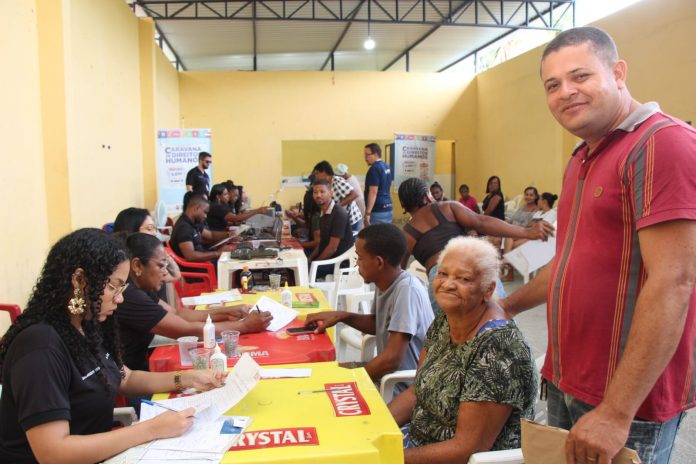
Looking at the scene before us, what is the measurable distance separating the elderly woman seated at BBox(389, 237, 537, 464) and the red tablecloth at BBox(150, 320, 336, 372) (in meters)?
0.52

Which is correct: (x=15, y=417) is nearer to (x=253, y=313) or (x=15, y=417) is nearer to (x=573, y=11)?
(x=253, y=313)

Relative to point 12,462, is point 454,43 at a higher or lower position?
higher

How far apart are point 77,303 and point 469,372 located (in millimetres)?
1140

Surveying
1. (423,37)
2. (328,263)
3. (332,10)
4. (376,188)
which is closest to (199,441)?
(328,263)

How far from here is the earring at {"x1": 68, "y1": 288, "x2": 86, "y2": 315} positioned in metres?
1.56

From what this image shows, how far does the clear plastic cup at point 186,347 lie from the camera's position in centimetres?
222

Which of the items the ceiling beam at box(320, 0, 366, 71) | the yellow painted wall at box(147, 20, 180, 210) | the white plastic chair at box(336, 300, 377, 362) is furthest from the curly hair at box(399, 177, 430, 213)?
the ceiling beam at box(320, 0, 366, 71)

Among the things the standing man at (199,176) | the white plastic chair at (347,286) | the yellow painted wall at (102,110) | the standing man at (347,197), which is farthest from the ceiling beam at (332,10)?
the white plastic chair at (347,286)

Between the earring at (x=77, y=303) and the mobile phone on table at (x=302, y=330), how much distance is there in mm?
1115

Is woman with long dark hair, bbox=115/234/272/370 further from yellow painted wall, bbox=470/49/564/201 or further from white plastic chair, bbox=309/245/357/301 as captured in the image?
yellow painted wall, bbox=470/49/564/201

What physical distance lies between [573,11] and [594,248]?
10.6 meters

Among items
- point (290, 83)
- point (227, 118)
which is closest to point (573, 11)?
point (290, 83)

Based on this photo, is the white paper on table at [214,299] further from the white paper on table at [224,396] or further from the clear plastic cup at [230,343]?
the white paper on table at [224,396]

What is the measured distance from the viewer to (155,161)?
8695 mm
